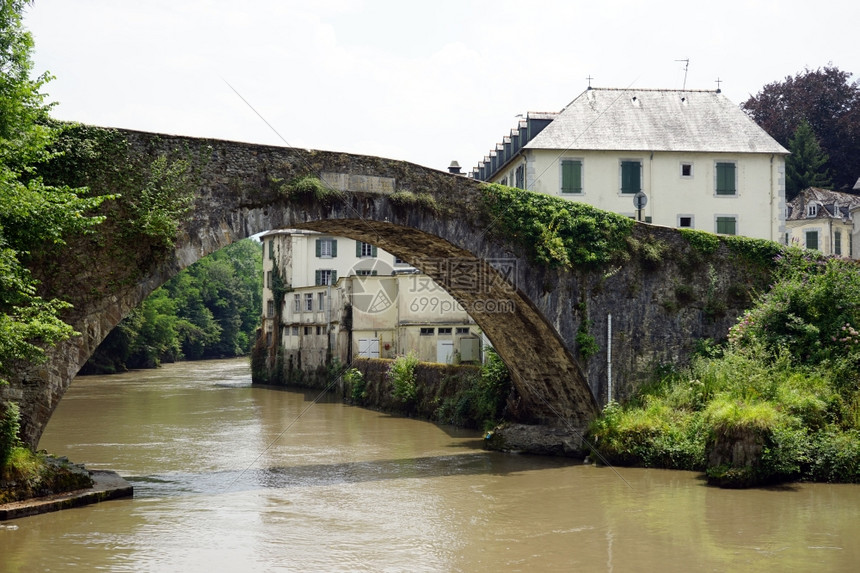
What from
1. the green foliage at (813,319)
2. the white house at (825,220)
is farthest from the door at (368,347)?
the white house at (825,220)

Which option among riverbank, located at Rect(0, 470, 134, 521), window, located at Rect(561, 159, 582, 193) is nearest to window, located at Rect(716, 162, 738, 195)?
window, located at Rect(561, 159, 582, 193)

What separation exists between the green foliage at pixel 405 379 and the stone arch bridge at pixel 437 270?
5.75 metres

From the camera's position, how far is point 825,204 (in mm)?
35656

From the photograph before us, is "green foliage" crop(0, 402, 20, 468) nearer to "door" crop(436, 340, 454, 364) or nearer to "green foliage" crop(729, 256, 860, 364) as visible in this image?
"green foliage" crop(729, 256, 860, 364)

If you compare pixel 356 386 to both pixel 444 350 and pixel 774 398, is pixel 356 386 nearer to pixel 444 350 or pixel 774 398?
pixel 444 350

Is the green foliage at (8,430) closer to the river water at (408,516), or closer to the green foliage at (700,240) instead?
the river water at (408,516)

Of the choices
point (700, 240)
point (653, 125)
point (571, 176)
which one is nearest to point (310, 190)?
point (700, 240)

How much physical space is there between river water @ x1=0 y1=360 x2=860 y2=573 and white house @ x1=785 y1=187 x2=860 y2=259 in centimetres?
2285

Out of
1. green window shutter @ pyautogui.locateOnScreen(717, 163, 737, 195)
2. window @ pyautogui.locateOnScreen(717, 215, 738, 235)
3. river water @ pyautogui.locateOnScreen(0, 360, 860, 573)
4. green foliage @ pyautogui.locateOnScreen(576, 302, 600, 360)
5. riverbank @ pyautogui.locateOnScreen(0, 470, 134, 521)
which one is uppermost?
green window shutter @ pyautogui.locateOnScreen(717, 163, 737, 195)

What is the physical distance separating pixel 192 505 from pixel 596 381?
25.4 ft

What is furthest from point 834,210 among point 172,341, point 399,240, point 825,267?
point 172,341

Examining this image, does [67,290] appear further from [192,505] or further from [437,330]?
[437,330]

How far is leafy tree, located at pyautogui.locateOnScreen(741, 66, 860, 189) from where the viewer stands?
39219mm

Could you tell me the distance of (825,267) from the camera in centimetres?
1680
